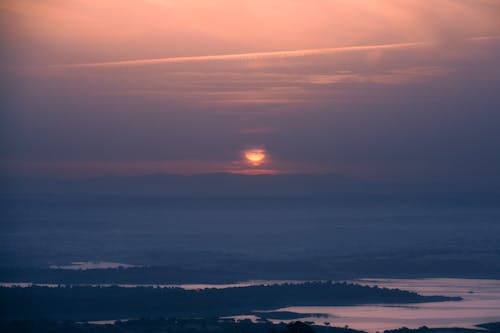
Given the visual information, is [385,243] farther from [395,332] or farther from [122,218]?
[395,332]

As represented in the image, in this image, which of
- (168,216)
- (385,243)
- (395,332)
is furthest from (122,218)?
(395,332)

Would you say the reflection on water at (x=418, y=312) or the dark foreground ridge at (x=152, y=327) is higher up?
the reflection on water at (x=418, y=312)

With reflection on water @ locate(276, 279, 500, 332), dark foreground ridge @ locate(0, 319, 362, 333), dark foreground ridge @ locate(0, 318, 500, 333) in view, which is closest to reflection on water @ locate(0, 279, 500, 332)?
reflection on water @ locate(276, 279, 500, 332)

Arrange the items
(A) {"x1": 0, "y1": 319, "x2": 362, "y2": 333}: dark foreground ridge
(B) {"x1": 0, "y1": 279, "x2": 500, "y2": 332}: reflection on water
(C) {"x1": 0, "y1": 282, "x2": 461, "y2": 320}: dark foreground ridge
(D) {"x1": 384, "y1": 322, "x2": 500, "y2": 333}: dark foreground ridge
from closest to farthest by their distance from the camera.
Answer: (A) {"x1": 0, "y1": 319, "x2": 362, "y2": 333}: dark foreground ridge, (D) {"x1": 384, "y1": 322, "x2": 500, "y2": 333}: dark foreground ridge, (B) {"x1": 0, "y1": 279, "x2": 500, "y2": 332}: reflection on water, (C) {"x1": 0, "y1": 282, "x2": 461, "y2": 320}: dark foreground ridge

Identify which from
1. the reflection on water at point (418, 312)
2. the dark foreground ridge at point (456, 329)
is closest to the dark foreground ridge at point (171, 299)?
the reflection on water at point (418, 312)

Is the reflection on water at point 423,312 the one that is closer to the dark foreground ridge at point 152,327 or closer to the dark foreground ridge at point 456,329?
the dark foreground ridge at point 456,329

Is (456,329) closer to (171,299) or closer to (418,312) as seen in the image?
(418,312)

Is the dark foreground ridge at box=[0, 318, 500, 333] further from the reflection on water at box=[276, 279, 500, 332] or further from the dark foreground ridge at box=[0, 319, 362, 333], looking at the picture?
the reflection on water at box=[276, 279, 500, 332]
